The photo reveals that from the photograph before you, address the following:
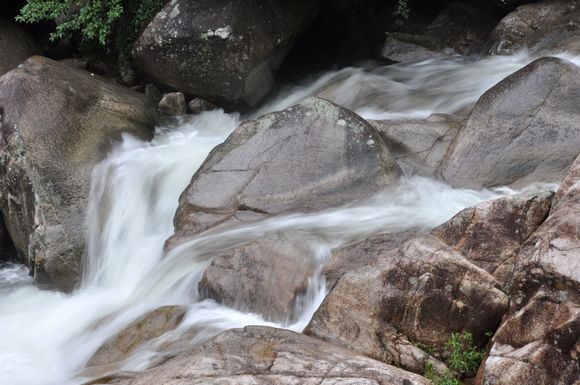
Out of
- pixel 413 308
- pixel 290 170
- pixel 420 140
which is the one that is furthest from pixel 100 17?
pixel 413 308

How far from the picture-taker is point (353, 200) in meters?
6.48

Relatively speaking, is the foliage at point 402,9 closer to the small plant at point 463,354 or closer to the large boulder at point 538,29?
the large boulder at point 538,29

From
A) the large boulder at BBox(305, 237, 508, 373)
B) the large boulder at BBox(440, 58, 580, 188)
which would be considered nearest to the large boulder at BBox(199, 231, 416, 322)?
the large boulder at BBox(305, 237, 508, 373)

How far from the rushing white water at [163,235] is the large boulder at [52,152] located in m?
0.18

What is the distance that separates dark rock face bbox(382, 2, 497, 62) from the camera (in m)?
9.94

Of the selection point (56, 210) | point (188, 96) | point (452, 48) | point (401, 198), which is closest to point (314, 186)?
point (401, 198)

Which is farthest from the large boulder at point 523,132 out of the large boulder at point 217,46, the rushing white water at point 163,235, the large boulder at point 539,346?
the large boulder at point 217,46

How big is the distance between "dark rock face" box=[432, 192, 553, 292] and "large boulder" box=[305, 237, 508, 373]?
0.98ft

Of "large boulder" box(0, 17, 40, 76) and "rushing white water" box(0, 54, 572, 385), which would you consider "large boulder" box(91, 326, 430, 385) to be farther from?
"large boulder" box(0, 17, 40, 76)

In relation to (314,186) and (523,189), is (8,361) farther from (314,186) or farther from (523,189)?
(523,189)

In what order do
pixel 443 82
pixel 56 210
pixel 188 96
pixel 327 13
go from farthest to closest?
1. pixel 327 13
2. pixel 188 96
3. pixel 443 82
4. pixel 56 210

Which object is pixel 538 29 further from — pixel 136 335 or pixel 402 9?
pixel 136 335

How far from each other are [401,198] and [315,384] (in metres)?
2.96

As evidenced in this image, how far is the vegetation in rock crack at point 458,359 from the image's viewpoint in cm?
425
